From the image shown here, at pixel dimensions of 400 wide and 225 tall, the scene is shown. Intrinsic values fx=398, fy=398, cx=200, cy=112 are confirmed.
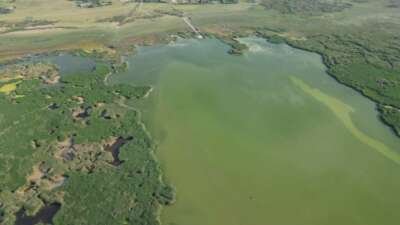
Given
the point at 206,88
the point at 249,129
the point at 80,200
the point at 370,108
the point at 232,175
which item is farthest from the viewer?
the point at 206,88

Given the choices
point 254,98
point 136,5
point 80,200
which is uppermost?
point 136,5

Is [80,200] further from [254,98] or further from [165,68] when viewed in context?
[165,68]

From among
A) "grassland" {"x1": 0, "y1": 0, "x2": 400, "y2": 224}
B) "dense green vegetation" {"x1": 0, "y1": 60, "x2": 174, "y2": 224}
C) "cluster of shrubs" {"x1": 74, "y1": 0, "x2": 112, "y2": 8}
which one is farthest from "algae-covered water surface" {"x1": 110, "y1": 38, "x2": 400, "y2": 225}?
"cluster of shrubs" {"x1": 74, "y1": 0, "x2": 112, "y2": 8}

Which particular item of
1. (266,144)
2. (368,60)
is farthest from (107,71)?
(368,60)

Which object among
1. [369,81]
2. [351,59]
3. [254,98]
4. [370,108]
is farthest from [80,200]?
[351,59]

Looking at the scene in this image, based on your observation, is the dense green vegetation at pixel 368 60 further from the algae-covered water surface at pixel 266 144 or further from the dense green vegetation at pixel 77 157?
the dense green vegetation at pixel 77 157

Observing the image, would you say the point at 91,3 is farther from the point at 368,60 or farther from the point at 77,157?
the point at 368,60

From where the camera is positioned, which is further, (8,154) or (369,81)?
(369,81)
